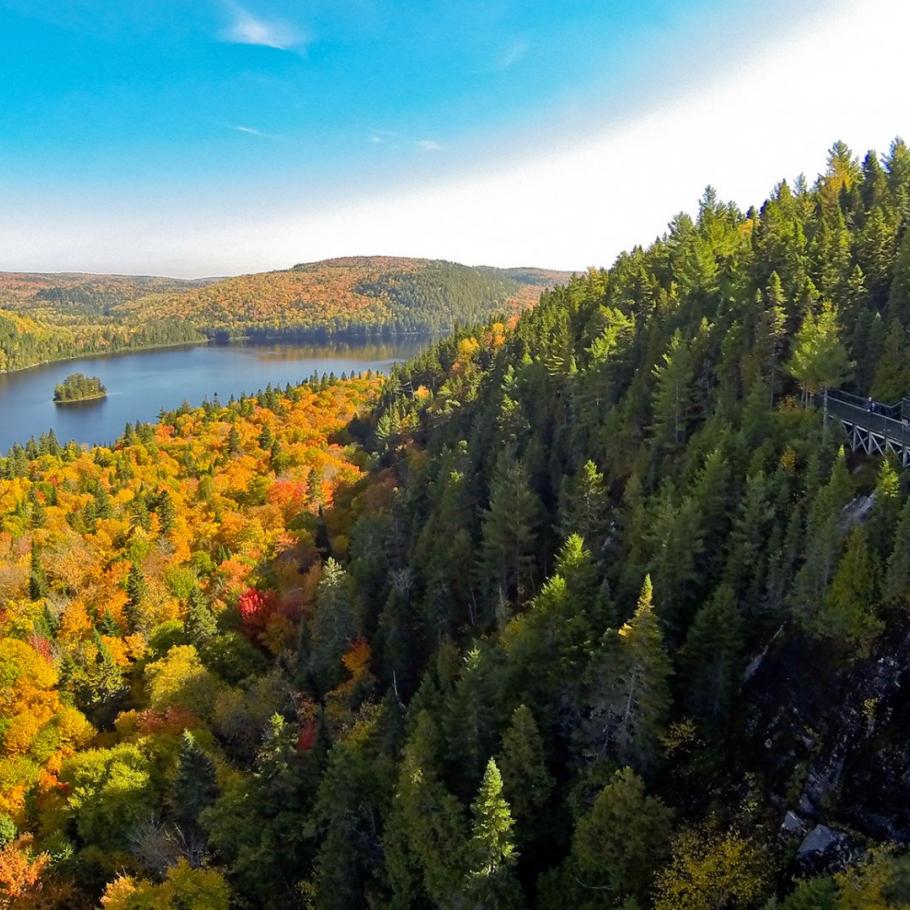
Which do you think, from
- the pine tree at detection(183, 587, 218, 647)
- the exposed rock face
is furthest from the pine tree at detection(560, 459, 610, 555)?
the pine tree at detection(183, 587, 218, 647)

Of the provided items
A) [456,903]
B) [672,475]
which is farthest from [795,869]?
[672,475]

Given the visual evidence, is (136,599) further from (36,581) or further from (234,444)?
(234,444)

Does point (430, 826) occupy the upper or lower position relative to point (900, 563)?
lower

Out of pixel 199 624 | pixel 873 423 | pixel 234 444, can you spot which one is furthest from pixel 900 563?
pixel 234 444

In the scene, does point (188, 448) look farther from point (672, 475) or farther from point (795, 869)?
point (795, 869)

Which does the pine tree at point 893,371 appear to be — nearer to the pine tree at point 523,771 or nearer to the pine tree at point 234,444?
the pine tree at point 523,771

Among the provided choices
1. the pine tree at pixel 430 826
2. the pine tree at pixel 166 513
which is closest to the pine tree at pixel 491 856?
the pine tree at pixel 430 826
